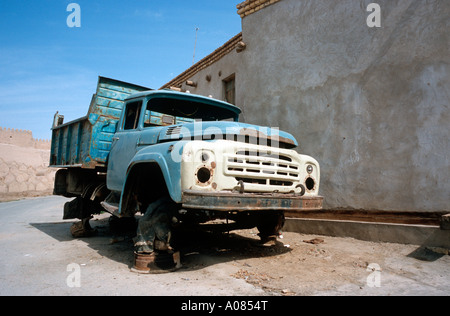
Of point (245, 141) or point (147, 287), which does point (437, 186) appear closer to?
point (245, 141)

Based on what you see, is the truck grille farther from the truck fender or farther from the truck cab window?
the truck cab window

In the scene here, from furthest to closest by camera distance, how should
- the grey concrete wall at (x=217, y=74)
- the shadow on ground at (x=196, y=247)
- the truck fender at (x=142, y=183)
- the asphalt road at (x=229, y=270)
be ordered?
the grey concrete wall at (x=217, y=74) < the shadow on ground at (x=196, y=247) < the truck fender at (x=142, y=183) < the asphalt road at (x=229, y=270)

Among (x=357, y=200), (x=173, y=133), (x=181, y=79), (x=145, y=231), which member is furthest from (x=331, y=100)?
(x=181, y=79)

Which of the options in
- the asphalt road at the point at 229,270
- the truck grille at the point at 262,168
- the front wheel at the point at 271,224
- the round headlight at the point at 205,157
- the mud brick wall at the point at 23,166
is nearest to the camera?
the asphalt road at the point at 229,270

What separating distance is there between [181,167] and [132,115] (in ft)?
6.80

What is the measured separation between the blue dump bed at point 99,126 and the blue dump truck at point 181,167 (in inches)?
0.7

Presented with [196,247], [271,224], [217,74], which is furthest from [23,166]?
[271,224]

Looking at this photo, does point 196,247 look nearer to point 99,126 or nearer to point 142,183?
point 142,183

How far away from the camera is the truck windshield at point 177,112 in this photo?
4180 mm

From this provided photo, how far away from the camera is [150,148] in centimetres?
332

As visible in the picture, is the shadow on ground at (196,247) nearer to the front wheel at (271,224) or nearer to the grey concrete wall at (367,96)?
the front wheel at (271,224)

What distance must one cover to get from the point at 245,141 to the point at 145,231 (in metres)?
1.52

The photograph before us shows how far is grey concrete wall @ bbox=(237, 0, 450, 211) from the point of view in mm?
4297

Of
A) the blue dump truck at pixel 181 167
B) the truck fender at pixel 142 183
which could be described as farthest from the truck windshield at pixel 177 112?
the truck fender at pixel 142 183
